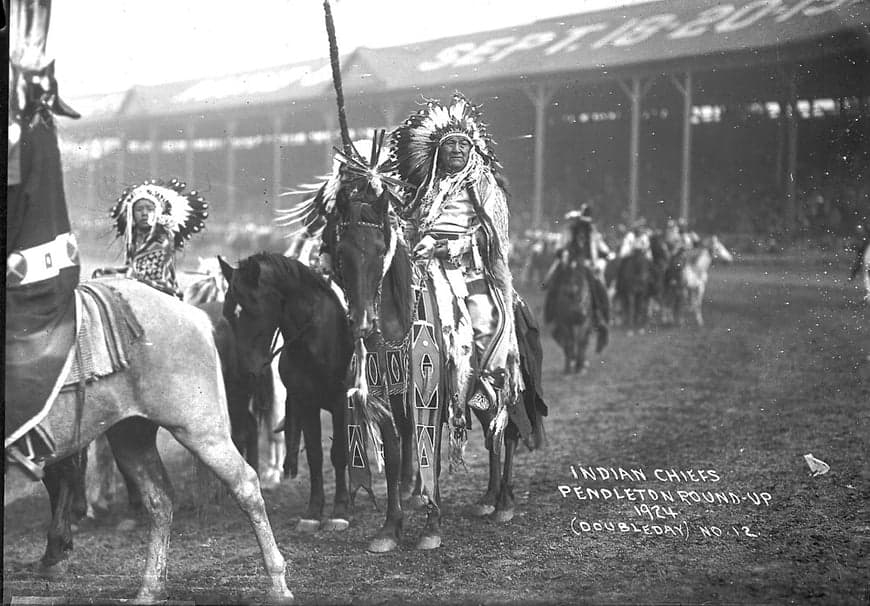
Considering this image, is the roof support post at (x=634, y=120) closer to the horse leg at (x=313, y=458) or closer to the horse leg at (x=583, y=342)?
the horse leg at (x=583, y=342)

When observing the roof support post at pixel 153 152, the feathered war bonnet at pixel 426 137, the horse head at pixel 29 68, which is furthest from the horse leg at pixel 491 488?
the horse head at pixel 29 68

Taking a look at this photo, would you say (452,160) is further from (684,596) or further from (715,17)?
(684,596)

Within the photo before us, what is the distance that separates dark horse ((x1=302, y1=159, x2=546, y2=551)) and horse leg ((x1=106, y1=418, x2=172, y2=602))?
1.23 meters

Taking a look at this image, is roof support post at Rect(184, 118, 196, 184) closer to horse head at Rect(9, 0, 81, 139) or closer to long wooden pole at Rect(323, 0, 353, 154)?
horse head at Rect(9, 0, 81, 139)

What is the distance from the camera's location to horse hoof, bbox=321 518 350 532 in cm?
554

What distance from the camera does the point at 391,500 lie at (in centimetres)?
530

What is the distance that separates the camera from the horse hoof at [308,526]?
18.2ft

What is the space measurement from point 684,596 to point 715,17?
11.5 ft

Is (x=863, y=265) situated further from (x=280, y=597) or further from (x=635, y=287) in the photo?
(x=280, y=597)

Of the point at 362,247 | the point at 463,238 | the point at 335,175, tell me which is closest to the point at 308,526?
the point at 362,247

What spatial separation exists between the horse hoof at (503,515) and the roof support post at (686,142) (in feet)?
7.37

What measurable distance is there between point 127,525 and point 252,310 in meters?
1.78

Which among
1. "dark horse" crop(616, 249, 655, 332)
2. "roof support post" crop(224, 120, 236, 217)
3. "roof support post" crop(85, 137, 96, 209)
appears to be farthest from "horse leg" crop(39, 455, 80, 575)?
"dark horse" crop(616, 249, 655, 332)

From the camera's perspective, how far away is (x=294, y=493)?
583cm
